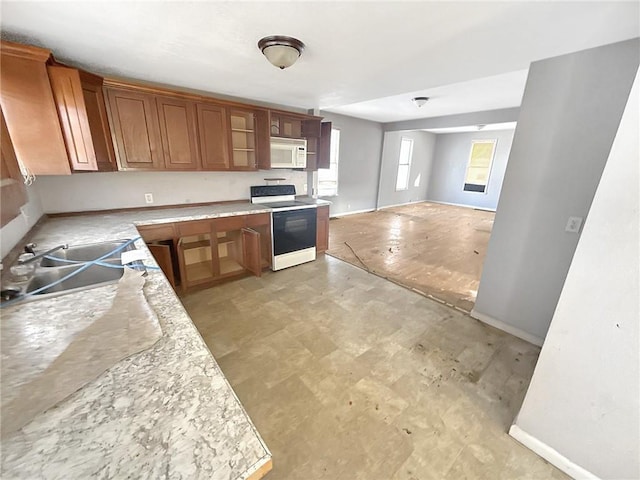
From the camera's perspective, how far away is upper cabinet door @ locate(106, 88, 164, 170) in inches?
96.1

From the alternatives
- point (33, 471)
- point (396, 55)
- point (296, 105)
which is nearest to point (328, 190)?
point (296, 105)

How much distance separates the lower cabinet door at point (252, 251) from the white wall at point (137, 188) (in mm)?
775

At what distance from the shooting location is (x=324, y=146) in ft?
13.2

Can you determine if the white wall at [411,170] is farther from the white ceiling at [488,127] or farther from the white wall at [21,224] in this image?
the white wall at [21,224]

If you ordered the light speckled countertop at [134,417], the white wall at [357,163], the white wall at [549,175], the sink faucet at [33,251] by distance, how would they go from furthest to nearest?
the white wall at [357,163]
the white wall at [549,175]
the sink faucet at [33,251]
the light speckled countertop at [134,417]

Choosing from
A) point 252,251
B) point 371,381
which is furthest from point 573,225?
point 252,251

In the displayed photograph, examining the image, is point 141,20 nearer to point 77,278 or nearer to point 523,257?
point 77,278

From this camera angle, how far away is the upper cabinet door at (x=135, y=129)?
244 cm

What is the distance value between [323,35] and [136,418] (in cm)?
216

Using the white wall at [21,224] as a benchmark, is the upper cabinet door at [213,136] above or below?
above

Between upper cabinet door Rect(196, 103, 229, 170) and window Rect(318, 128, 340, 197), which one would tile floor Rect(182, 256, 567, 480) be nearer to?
upper cabinet door Rect(196, 103, 229, 170)

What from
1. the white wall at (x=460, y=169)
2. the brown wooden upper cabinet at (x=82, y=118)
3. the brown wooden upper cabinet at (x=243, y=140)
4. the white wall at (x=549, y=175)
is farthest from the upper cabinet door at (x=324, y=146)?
the white wall at (x=460, y=169)

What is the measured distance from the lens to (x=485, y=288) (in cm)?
253

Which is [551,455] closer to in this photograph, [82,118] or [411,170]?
[82,118]
